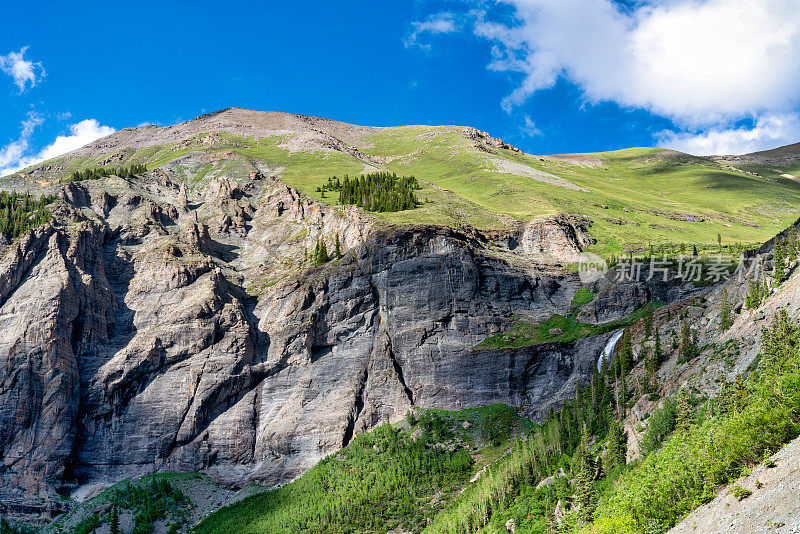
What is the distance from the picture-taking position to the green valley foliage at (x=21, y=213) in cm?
15300

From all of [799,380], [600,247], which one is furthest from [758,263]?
[600,247]

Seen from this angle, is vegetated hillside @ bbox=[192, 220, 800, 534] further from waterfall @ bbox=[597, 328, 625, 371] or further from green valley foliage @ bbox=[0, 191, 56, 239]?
green valley foliage @ bbox=[0, 191, 56, 239]

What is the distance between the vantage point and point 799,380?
198 feet

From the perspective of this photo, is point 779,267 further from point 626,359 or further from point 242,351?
point 242,351

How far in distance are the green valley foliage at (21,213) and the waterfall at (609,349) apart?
14408cm

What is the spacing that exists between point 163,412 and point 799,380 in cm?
12283

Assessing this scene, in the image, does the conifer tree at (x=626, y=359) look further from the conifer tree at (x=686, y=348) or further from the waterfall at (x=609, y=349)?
the conifer tree at (x=686, y=348)

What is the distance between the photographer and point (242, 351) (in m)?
142

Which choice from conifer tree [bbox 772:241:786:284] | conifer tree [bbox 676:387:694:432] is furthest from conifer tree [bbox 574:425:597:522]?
conifer tree [bbox 772:241:786:284]

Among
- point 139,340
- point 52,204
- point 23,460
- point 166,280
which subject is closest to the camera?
point 23,460

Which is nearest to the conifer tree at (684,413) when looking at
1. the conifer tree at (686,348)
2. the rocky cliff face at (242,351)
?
the conifer tree at (686,348)

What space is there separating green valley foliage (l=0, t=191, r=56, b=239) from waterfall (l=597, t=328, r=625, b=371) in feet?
473

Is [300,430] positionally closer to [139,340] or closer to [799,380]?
[139,340]

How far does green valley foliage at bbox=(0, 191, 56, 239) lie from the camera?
15300 cm
